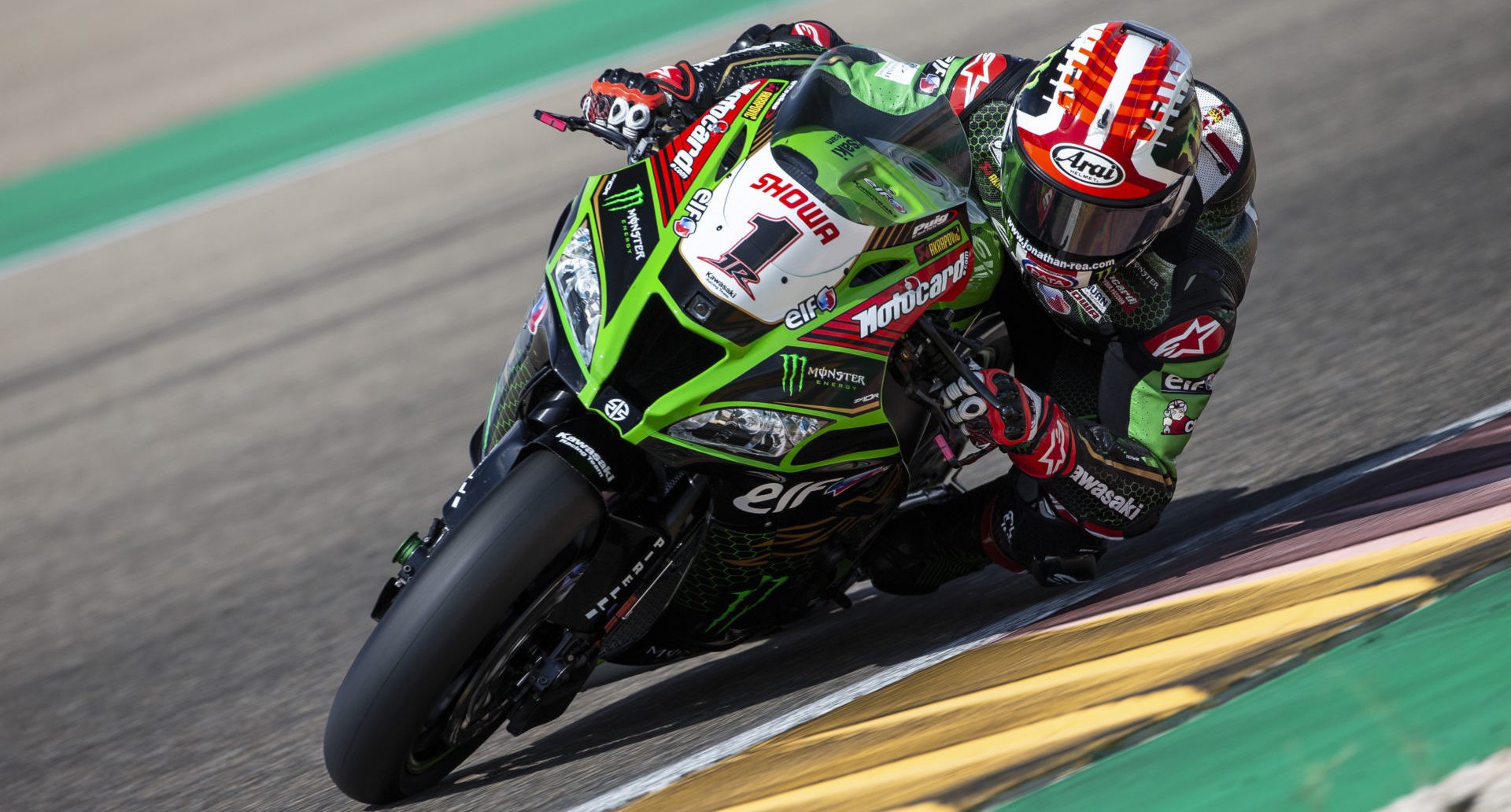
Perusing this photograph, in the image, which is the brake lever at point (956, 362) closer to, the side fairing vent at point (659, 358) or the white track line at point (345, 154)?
the side fairing vent at point (659, 358)

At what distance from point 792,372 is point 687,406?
0.74 feet

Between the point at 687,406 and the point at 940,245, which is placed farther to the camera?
the point at 940,245

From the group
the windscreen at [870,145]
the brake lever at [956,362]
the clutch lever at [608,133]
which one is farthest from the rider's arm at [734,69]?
the brake lever at [956,362]

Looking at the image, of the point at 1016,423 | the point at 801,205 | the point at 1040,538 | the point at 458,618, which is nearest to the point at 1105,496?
the point at 1040,538

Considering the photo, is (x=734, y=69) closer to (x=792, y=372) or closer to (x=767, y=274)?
(x=767, y=274)

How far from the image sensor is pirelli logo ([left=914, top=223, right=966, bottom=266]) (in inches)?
114

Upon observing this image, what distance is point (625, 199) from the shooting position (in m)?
2.99

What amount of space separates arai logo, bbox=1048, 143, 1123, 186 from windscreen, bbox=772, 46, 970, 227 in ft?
0.75

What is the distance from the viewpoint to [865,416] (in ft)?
9.48

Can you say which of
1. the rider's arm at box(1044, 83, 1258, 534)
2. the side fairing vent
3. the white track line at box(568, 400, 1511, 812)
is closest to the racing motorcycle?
the side fairing vent

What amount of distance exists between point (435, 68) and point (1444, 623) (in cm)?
1027

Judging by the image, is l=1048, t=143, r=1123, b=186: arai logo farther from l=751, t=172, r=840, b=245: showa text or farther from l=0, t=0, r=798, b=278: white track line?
l=0, t=0, r=798, b=278: white track line

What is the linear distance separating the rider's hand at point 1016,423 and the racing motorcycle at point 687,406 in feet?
0.16

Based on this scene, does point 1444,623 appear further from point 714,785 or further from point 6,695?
point 6,695
